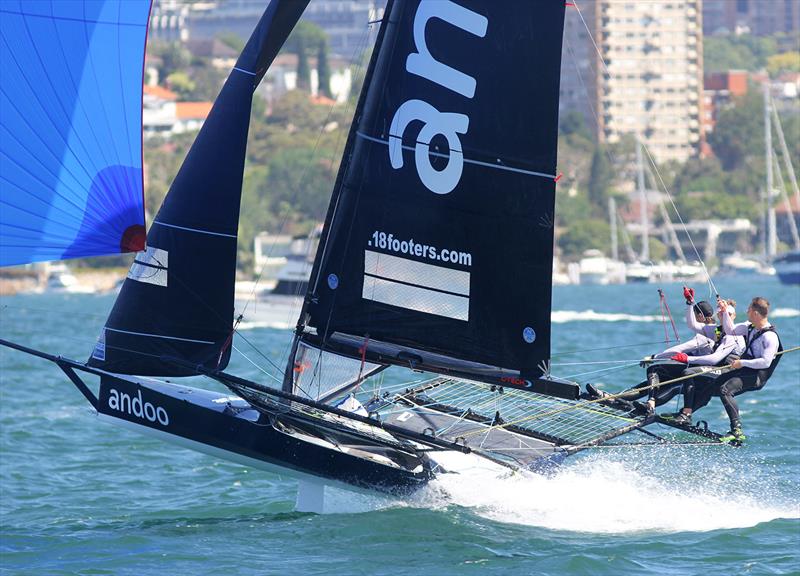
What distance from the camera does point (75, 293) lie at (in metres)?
69.3

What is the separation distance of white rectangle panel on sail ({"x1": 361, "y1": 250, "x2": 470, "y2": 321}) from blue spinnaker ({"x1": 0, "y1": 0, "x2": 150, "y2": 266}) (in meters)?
1.49

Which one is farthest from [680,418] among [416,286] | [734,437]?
[416,286]

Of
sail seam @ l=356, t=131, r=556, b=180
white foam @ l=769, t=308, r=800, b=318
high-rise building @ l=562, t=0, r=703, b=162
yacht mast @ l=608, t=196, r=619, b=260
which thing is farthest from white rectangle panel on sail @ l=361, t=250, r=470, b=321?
high-rise building @ l=562, t=0, r=703, b=162

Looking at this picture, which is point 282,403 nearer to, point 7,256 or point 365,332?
point 365,332

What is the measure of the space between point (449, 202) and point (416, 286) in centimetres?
58

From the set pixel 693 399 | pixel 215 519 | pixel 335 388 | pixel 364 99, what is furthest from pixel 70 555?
pixel 693 399

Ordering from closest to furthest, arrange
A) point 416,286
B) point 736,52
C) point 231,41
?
point 416,286
point 231,41
point 736,52

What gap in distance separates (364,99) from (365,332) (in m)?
1.49

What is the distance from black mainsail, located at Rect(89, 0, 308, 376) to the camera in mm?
9195

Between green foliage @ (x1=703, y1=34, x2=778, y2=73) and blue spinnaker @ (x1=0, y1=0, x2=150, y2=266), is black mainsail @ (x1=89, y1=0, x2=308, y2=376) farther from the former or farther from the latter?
green foliage @ (x1=703, y1=34, x2=778, y2=73)

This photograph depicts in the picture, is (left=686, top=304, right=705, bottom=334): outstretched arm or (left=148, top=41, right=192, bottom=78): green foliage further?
(left=148, top=41, right=192, bottom=78): green foliage

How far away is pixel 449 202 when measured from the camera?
9.24m

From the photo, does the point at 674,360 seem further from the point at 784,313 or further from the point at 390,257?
the point at 784,313

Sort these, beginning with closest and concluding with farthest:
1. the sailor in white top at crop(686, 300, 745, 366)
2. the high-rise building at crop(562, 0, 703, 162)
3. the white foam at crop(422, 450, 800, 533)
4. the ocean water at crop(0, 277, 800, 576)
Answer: the ocean water at crop(0, 277, 800, 576) < the white foam at crop(422, 450, 800, 533) < the sailor in white top at crop(686, 300, 745, 366) < the high-rise building at crop(562, 0, 703, 162)
